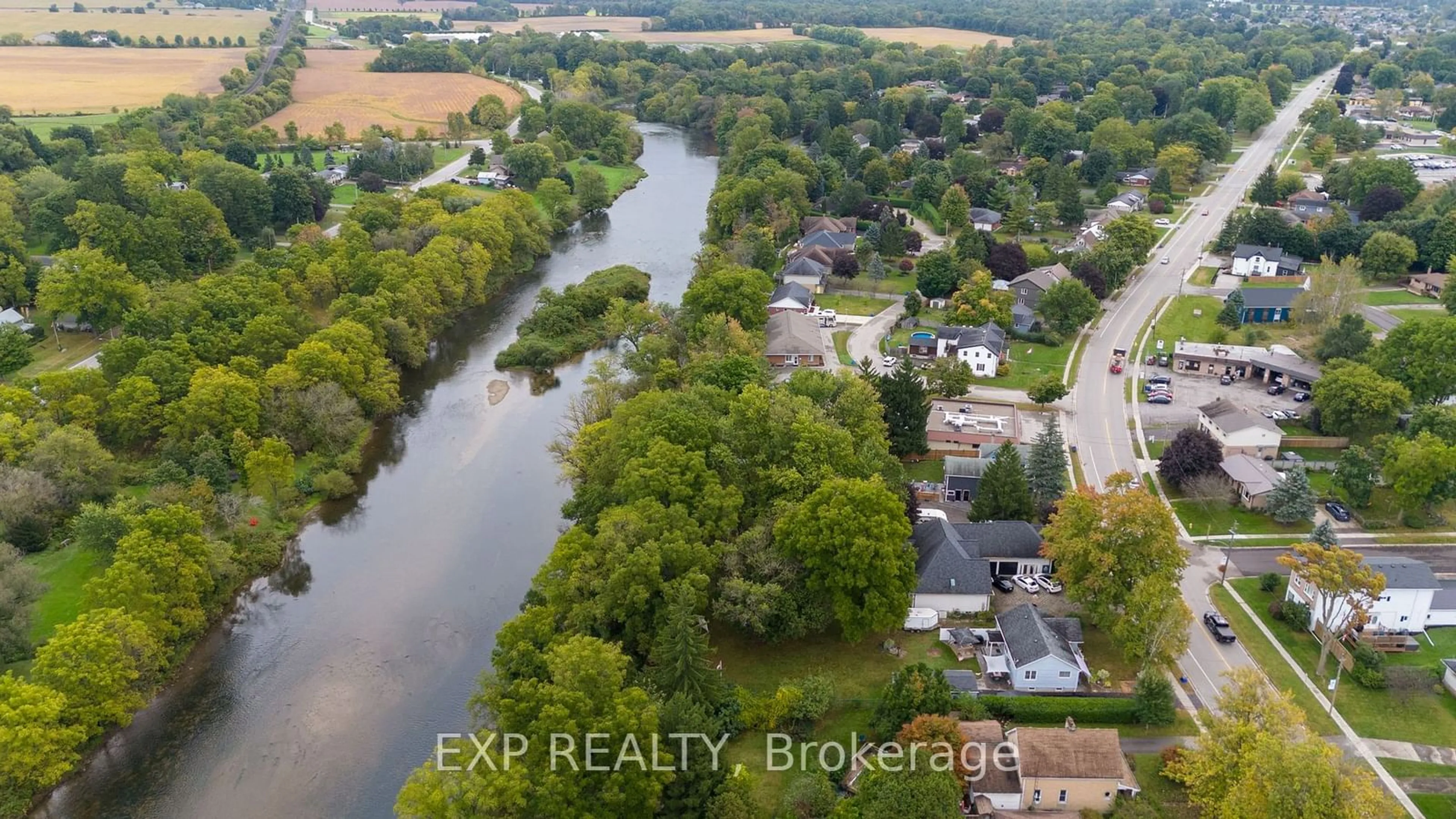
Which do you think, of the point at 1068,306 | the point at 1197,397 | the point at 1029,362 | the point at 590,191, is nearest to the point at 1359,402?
the point at 1197,397

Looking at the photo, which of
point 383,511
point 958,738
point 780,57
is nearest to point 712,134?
point 780,57

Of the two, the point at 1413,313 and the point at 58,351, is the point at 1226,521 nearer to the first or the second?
the point at 1413,313

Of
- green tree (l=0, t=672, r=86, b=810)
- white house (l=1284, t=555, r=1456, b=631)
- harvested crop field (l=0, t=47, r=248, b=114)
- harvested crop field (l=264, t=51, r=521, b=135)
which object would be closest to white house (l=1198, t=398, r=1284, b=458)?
white house (l=1284, t=555, r=1456, b=631)

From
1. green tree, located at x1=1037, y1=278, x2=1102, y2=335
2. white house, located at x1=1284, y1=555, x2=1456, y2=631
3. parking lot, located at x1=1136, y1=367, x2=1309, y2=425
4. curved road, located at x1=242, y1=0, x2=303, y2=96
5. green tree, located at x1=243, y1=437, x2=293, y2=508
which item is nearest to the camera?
white house, located at x1=1284, y1=555, x2=1456, y2=631

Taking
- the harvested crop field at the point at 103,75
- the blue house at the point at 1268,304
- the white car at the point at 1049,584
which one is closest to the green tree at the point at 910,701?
the white car at the point at 1049,584

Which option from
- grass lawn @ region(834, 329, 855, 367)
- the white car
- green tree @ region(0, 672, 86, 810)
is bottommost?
green tree @ region(0, 672, 86, 810)

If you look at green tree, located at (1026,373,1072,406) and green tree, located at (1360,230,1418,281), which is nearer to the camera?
green tree, located at (1026,373,1072,406)

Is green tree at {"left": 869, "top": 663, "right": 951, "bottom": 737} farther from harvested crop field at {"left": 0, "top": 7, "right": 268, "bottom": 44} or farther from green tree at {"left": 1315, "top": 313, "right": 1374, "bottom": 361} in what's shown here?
harvested crop field at {"left": 0, "top": 7, "right": 268, "bottom": 44}

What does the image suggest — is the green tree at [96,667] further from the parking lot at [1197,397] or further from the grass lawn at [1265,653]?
the parking lot at [1197,397]
